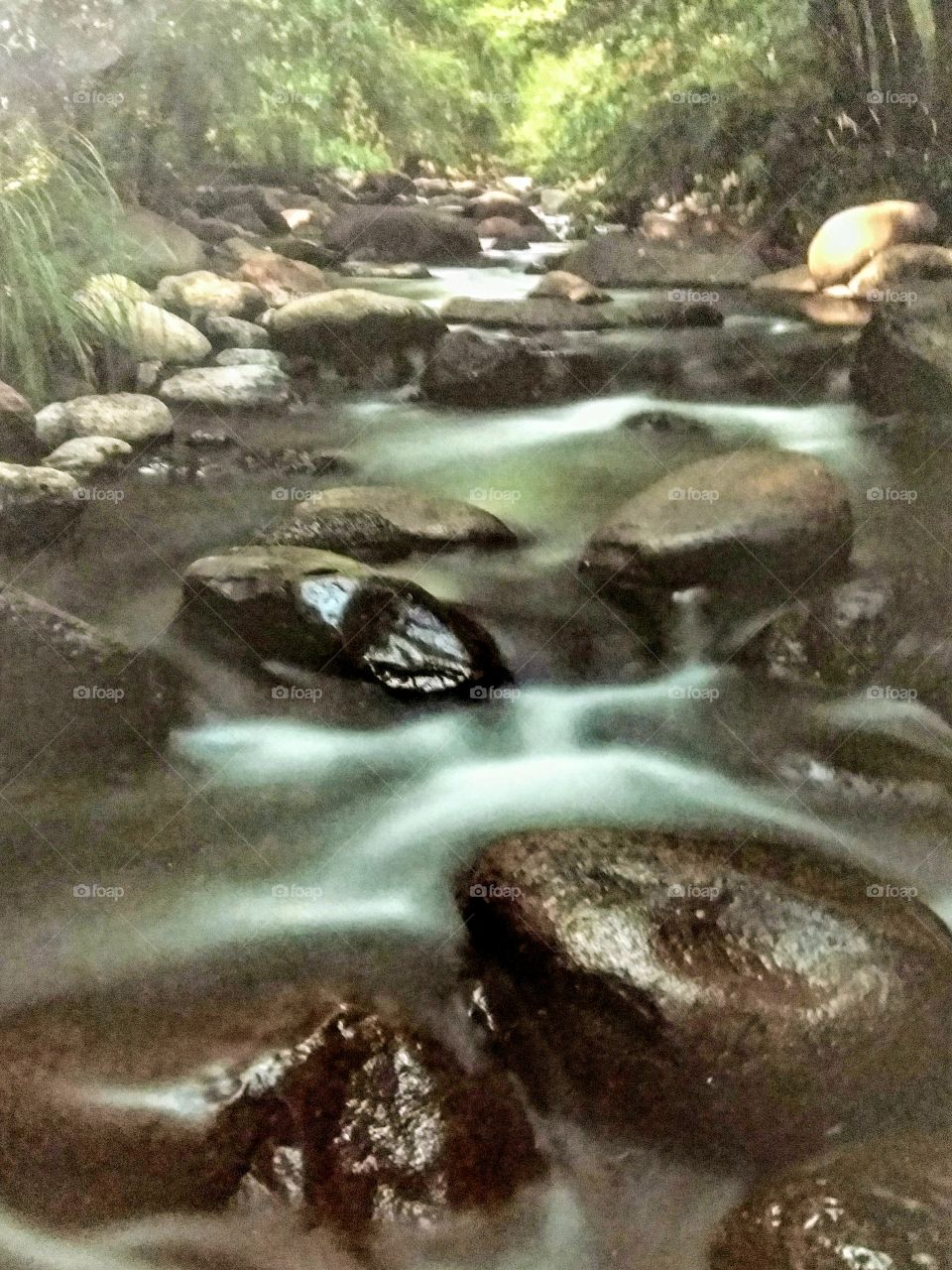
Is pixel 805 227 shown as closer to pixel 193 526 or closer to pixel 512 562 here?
pixel 512 562

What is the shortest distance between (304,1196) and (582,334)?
175cm

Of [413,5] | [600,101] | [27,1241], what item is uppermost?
[413,5]

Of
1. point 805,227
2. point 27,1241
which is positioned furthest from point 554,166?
point 27,1241

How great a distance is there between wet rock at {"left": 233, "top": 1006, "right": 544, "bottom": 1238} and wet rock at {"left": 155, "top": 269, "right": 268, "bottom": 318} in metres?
1.49

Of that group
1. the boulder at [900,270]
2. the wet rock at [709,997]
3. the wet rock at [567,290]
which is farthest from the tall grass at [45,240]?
the boulder at [900,270]

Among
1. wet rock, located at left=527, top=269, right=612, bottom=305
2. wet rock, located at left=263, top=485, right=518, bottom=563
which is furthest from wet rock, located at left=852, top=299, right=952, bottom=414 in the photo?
wet rock, located at left=263, top=485, right=518, bottom=563

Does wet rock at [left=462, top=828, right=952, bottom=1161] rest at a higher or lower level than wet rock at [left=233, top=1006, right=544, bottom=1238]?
higher

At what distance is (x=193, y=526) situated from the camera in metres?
2.17

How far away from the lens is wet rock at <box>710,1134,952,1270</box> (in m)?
1.67

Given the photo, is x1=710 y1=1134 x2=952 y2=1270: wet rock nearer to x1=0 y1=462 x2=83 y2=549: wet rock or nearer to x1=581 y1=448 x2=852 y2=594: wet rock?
x1=581 y1=448 x2=852 y2=594: wet rock

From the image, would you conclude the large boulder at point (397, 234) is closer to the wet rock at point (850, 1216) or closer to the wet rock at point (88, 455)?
the wet rock at point (88, 455)

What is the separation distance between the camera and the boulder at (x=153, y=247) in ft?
6.93

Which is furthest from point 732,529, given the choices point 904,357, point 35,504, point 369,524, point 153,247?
point 35,504

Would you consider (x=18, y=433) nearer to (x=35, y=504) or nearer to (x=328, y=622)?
(x=35, y=504)
